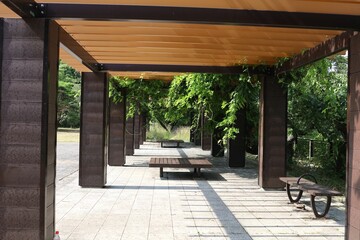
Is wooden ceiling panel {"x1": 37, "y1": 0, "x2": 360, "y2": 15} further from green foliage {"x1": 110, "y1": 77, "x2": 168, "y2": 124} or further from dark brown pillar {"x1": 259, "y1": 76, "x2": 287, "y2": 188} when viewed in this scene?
green foliage {"x1": 110, "y1": 77, "x2": 168, "y2": 124}

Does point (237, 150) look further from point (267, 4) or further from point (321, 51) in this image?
point (267, 4)

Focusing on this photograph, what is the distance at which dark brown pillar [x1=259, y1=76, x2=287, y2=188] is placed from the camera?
8664 mm

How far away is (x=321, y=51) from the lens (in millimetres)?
5758

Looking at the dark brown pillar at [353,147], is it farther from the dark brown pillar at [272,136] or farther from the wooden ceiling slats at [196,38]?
the dark brown pillar at [272,136]

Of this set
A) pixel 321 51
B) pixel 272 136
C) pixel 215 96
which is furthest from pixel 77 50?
pixel 215 96

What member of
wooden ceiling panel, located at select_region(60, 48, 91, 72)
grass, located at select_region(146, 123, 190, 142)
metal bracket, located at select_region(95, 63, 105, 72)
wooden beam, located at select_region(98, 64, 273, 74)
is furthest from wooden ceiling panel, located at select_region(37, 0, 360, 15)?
Answer: grass, located at select_region(146, 123, 190, 142)

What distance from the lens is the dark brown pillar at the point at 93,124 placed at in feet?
28.7

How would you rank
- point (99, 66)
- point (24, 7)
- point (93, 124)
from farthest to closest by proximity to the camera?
point (93, 124) < point (99, 66) < point (24, 7)

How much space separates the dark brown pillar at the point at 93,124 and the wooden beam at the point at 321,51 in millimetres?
4132

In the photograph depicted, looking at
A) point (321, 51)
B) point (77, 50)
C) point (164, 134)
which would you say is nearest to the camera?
point (321, 51)

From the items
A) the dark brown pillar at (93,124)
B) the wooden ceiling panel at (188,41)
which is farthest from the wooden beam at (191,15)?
the dark brown pillar at (93,124)

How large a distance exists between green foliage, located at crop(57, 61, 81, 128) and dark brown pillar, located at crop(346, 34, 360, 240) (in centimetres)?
4026

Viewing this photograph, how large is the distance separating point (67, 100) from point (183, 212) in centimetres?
3987

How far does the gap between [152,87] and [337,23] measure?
9.00 m
